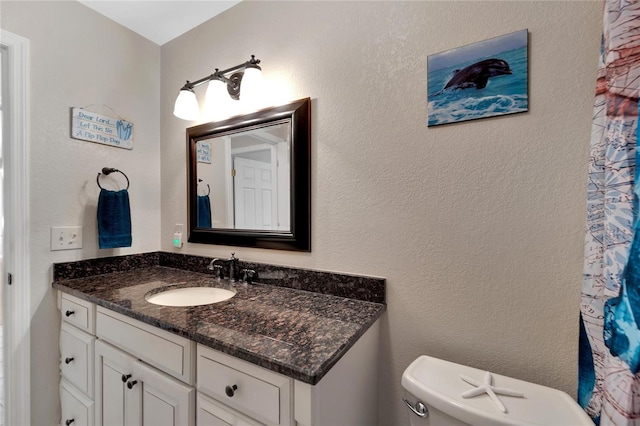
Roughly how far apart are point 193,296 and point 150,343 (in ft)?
1.29

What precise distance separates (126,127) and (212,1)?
2.86ft

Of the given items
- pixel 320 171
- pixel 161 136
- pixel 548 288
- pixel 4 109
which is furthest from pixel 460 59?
pixel 4 109

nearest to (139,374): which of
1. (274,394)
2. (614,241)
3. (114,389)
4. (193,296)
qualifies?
(114,389)

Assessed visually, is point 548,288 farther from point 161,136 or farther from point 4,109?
point 4,109

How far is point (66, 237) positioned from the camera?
1445 millimetres

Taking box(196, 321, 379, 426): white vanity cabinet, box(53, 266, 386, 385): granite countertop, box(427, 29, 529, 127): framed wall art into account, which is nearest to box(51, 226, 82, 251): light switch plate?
box(53, 266, 386, 385): granite countertop

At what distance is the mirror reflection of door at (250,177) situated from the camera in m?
1.33

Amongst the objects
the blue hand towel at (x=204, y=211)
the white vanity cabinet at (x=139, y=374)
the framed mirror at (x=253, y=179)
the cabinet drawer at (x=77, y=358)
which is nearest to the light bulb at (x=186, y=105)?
the framed mirror at (x=253, y=179)

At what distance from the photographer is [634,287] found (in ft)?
1.73

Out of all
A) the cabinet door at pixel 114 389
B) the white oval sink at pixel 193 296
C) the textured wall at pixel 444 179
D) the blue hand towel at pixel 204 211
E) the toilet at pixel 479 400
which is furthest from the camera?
the blue hand towel at pixel 204 211

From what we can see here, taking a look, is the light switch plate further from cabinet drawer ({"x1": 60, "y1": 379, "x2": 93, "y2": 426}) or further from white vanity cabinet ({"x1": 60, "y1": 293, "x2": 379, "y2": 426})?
cabinet drawer ({"x1": 60, "y1": 379, "x2": 93, "y2": 426})

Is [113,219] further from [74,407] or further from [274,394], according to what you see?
[274,394]

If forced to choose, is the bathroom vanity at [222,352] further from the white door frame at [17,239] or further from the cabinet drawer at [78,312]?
the white door frame at [17,239]

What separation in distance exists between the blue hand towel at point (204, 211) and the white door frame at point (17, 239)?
29.5 inches
